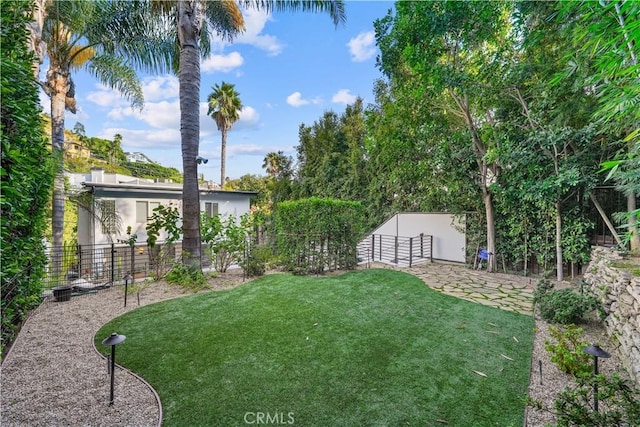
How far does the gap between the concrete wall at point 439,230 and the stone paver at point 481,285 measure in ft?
2.37

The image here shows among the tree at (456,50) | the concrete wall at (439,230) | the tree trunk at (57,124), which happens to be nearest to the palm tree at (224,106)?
the tree trunk at (57,124)

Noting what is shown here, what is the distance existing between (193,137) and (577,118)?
29.5ft

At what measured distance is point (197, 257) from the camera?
6895 mm

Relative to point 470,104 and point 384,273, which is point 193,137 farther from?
point 470,104

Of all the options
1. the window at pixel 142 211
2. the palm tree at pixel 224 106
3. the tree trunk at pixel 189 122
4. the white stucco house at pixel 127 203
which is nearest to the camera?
the tree trunk at pixel 189 122

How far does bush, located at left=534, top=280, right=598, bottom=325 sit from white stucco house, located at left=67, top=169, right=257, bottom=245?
1134 centimetres

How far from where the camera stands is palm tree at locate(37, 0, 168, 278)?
7.11 meters

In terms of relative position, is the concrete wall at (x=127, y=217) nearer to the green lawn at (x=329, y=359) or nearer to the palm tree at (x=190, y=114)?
the palm tree at (x=190, y=114)

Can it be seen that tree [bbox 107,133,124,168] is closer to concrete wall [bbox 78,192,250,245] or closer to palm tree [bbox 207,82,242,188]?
palm tree [bbox 207,82,242,188]

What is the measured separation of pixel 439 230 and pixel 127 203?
1197cm

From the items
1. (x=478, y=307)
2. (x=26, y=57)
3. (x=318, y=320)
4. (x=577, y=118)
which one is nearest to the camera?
(x=26, y=57)

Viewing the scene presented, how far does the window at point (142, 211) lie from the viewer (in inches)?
450

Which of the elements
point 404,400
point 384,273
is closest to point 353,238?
point 384,273

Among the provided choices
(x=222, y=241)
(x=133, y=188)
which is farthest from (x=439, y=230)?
(x=133, y=188)
